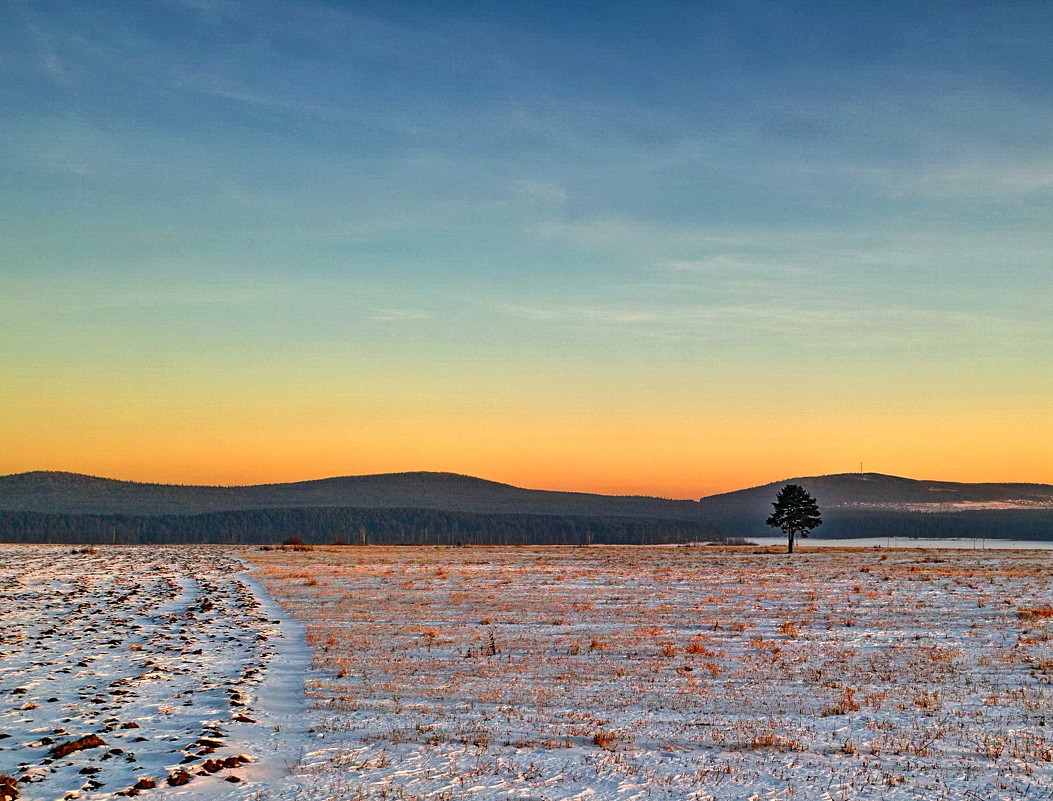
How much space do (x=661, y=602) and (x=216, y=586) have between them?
21.9 m

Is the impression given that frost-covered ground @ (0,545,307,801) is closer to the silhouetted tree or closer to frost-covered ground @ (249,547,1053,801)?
frost-covered ground @ (249,547,1053,801)

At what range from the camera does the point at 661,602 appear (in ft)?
108

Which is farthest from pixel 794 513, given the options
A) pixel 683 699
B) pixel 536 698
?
pixel 536 698

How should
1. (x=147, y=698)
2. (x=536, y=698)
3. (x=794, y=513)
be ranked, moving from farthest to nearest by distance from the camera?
(x=794, y=513), (x=536, y=698), (x=147, y=698)

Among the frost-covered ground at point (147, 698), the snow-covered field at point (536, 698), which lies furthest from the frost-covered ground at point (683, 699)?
the frost-covered ground at point (147, 698)

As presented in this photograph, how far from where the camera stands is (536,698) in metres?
15.2

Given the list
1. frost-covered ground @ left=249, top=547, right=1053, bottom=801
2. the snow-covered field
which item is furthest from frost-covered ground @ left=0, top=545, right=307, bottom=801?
frost-covered ground @ left=249, top=547, right=1053, bottom=801

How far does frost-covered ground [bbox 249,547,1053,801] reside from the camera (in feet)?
34.2

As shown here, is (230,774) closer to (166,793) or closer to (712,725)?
(166,793)

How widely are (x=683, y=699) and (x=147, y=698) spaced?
9.37 m

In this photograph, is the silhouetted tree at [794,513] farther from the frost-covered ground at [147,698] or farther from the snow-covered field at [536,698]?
the frost-covered ground at [147,698]

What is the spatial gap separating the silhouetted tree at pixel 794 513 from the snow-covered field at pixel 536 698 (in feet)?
237

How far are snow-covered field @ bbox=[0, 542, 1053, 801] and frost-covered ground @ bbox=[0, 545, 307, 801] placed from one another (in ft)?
0.21

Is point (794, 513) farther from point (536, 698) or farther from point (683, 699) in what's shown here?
point (536, 698)
